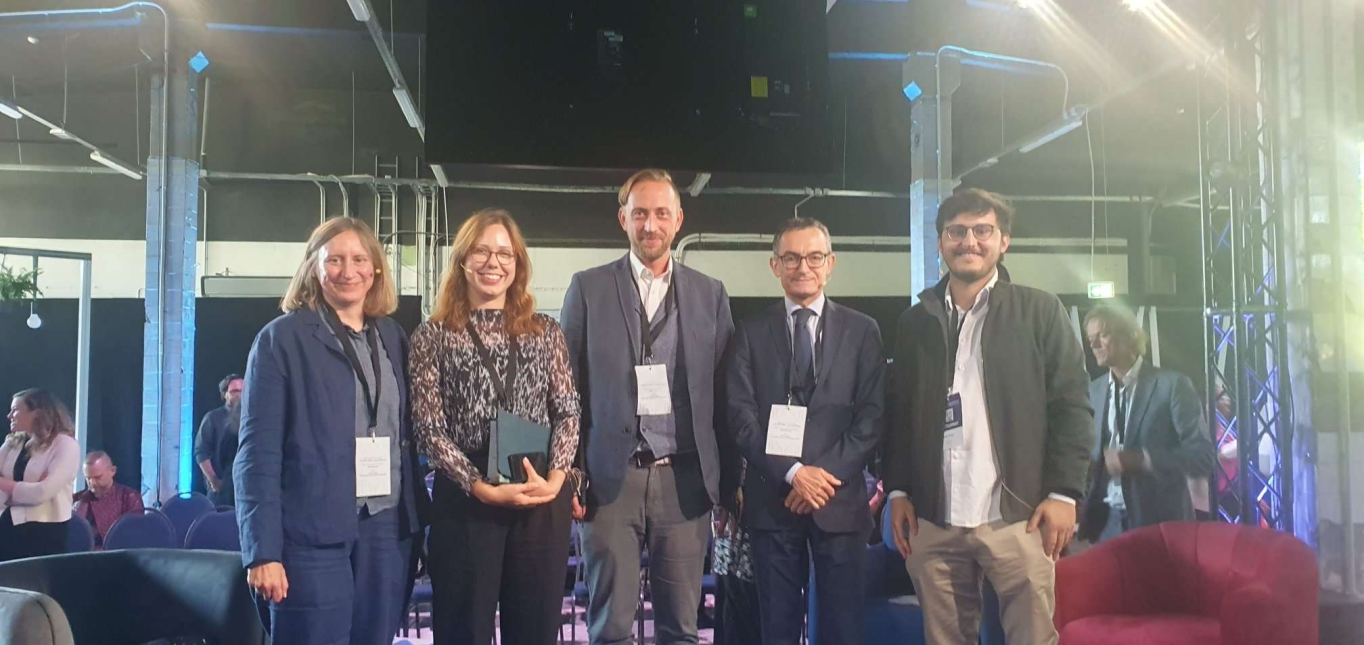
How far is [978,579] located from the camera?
2.38 metres

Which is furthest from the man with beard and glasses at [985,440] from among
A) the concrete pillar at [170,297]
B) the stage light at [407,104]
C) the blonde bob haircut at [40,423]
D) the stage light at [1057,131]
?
the concrete pillar at [170,297]

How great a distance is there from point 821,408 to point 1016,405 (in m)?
0.51

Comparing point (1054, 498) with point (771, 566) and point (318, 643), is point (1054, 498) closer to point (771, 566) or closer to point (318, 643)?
point (771, 566)

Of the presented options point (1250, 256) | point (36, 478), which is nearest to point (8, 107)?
point (36, 478)

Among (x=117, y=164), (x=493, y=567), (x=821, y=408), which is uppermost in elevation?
(x=117, y=164)

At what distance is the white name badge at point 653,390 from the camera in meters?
2.28

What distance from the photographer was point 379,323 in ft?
7.51

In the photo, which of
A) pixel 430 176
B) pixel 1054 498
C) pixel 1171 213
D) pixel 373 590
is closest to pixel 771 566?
pixel 1054 498

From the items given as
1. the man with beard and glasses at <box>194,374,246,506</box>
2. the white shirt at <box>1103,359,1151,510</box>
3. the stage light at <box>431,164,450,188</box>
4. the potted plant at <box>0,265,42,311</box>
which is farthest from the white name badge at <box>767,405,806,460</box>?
the potted plant at <box>0,265,42,311</box>

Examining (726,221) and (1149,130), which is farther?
(726,221)

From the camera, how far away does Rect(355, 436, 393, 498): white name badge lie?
6.86 ft

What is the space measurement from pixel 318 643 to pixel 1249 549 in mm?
3076

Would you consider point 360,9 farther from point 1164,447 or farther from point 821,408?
point 1164,447

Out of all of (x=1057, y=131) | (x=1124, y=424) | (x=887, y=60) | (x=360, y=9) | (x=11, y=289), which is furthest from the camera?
→ (x=1057, y=131)
